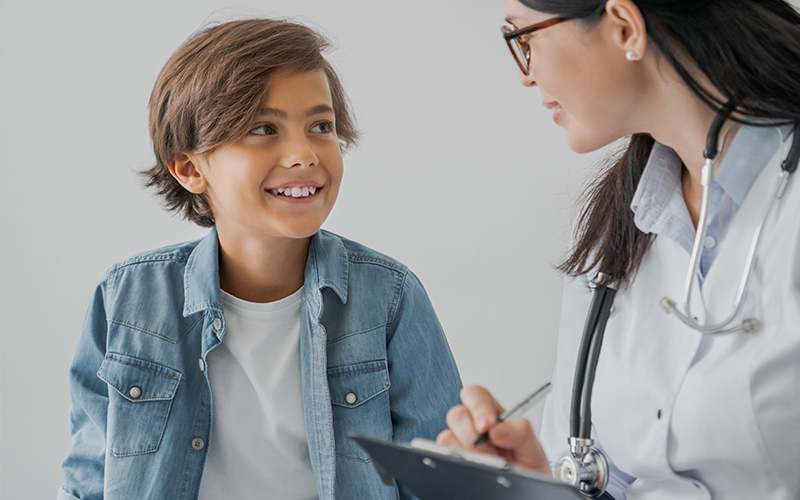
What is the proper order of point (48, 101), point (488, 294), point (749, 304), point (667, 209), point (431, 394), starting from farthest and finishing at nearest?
point (488, 294) → point (48, 101) → point (431, 394) → point (667, 209) → point (749, 304)

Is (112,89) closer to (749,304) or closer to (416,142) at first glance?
(416,142)

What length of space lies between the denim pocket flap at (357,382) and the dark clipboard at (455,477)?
16.4 inches

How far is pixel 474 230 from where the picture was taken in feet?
6.84

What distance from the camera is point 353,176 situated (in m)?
2.06

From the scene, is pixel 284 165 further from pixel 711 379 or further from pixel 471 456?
pixel 711 379

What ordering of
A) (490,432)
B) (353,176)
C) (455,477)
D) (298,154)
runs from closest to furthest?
(455,477) → (490,432) → (298,154) → (353,176)

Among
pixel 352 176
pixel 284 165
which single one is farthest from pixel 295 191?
pixel 352 176

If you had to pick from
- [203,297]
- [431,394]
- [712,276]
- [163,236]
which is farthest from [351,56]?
[712,276]

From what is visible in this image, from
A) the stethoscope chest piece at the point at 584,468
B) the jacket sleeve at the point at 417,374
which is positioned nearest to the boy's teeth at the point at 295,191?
the jacket sleeve at the point at 417,374

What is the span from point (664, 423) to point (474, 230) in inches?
46.7

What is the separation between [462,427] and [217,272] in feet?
2.16

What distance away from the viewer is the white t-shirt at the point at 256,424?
129cm

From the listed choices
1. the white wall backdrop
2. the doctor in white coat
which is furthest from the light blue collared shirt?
the white wall backdrop

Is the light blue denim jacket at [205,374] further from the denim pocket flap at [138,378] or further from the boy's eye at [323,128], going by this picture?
the boy's eye at [323,128]
